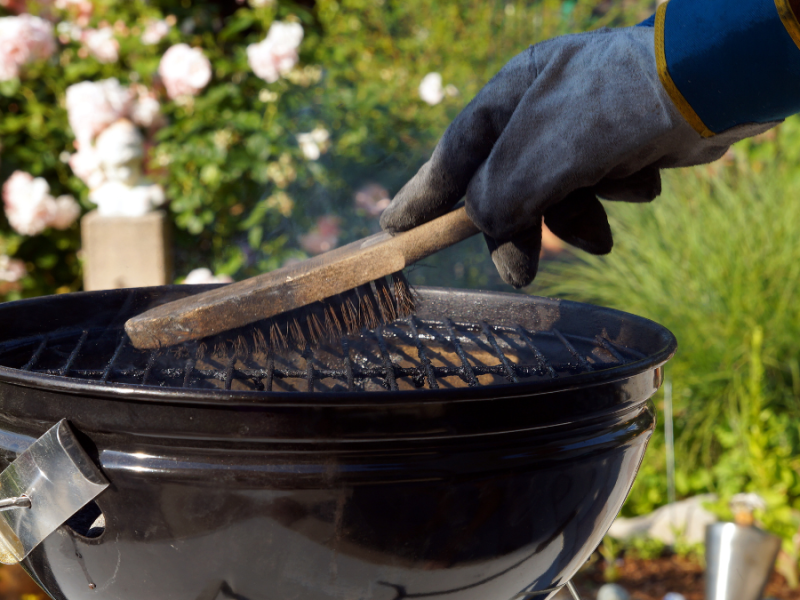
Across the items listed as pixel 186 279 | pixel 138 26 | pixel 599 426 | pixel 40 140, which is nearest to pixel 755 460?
pixel 599 426

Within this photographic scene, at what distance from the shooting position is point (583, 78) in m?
1.13

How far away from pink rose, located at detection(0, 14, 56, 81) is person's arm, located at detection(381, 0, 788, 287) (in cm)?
287

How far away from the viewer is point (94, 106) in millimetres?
3232

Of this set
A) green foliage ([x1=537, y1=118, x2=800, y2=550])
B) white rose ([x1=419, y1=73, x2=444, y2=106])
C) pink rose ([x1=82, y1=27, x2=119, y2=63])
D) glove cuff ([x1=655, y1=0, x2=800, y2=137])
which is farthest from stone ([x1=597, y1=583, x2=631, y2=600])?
pink rose ([x1=82, y1=27, x2=119, y2=63])

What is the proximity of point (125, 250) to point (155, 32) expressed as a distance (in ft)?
3.39

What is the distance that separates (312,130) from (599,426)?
2.66m

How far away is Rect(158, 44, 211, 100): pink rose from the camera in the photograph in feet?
10.7

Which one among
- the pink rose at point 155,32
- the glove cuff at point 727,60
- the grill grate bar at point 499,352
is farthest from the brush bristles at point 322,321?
the pink rose at point 155,32

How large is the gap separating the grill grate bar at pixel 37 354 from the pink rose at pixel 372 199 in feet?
6.70

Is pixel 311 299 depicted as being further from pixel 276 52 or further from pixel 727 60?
pixel 276 52

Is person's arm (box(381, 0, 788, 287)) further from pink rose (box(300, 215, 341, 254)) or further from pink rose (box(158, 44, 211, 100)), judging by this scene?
pink rose (box(158, 44, 211, 100))

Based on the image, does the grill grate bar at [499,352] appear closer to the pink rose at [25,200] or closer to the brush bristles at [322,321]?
the brush bristles at [322,321]

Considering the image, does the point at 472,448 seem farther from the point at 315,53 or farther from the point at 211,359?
the point at 315,53

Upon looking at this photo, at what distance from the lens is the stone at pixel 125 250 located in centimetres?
340
